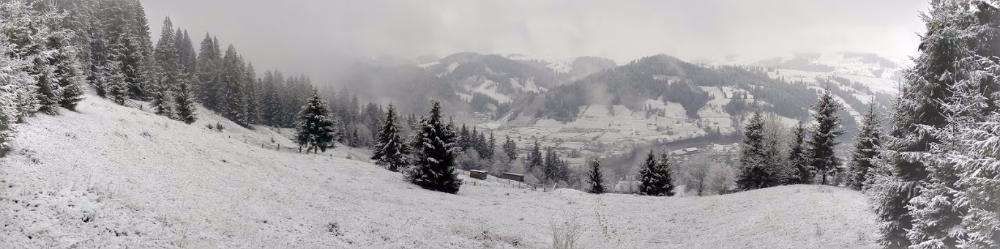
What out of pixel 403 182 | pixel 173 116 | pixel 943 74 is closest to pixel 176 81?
pixel 173 116

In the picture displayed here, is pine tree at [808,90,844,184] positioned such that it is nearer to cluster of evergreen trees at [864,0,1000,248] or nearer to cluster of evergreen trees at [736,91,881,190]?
cluster of evergreen trees at [736,91,881,190]

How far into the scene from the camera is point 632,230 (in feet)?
105

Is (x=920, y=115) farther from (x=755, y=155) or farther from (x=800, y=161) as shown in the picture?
(x=755, y=155)

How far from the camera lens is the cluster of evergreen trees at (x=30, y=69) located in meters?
16.5

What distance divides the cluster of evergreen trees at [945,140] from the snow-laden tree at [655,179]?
135 ft

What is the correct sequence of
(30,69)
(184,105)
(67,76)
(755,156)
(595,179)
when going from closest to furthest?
1. (30,69)
2. (67,76)
3. (755,156)
4. (595,179)
5. (184,105)

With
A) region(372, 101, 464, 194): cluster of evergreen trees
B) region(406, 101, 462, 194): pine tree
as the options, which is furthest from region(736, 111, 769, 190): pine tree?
region(406, 101, 462, 194): pine tree

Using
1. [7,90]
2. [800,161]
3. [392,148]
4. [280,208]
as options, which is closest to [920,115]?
[280,208]

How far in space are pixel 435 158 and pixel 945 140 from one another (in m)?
32.1

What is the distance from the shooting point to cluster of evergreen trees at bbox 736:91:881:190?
147 ft

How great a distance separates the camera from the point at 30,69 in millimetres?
27469

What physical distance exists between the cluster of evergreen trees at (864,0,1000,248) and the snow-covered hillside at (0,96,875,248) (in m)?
4.87

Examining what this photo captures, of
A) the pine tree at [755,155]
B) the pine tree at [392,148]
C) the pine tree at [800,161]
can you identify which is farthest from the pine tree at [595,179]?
the pine tree at [392,148]

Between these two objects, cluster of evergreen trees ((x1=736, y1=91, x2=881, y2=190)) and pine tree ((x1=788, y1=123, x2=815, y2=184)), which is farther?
pine tree ((x1=788, y1=123, x2=815, y2=184))
